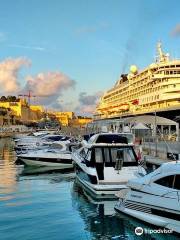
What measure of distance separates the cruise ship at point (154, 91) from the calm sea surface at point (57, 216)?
141 feet

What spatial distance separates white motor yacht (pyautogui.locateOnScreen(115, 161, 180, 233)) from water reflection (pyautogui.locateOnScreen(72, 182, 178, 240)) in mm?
402

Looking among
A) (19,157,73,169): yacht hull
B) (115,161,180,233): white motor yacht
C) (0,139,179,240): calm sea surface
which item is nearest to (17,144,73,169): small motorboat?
(19,157,73,169): yacht hull

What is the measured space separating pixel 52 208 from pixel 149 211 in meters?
5.80

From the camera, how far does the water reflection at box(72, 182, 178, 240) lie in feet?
47.7

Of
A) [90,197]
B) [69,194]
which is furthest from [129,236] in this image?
[69,194]

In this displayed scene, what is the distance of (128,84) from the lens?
106 m

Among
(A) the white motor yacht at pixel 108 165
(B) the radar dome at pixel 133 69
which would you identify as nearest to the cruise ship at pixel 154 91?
(B) the radar dome at pixel 133 69

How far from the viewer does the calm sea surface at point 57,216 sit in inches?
583

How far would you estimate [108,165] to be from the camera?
880 inches

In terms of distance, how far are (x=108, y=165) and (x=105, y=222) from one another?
6.01 meters

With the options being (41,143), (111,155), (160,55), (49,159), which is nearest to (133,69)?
(160,55)

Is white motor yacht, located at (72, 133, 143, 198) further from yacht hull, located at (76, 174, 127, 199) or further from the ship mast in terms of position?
the ship mast

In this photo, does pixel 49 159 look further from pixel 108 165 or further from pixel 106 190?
pixel 106 190

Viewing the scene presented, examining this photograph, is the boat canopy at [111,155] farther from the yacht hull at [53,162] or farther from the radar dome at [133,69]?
the radar dome at [133,69]
